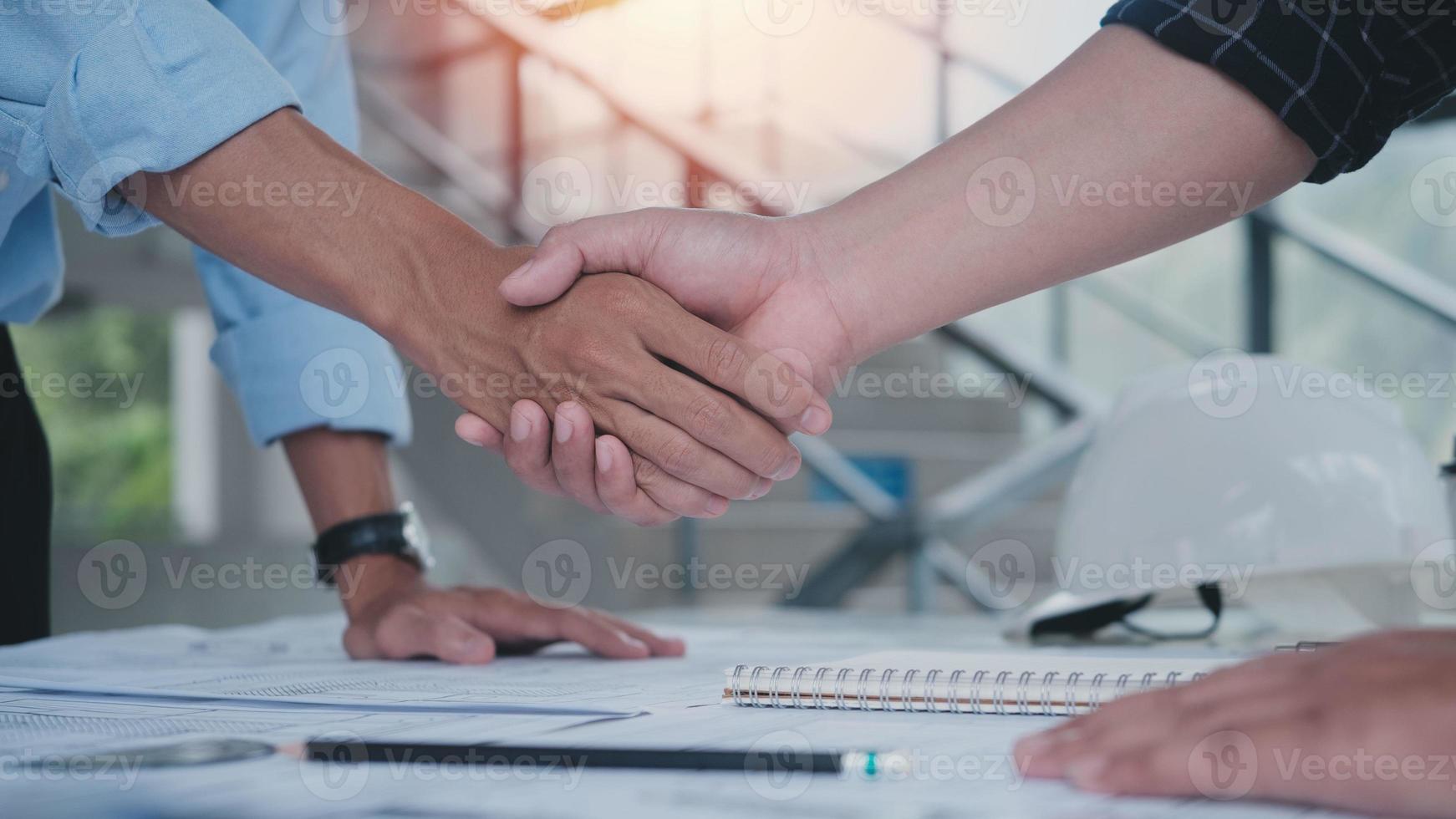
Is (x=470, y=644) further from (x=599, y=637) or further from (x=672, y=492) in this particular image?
(x=672, y=492)

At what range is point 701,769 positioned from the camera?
46 centimetres

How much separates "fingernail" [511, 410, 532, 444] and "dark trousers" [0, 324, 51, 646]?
0.55 m

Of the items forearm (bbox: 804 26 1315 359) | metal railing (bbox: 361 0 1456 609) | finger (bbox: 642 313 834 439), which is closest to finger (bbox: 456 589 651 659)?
finger (bbox: 642 313 834 439)

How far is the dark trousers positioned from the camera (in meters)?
1.24

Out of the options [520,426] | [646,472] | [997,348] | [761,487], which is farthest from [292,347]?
[997,348]

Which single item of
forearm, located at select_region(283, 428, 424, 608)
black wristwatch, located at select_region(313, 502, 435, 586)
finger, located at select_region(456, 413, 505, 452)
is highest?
finger, located at select_region(456, 413, 505, 452)

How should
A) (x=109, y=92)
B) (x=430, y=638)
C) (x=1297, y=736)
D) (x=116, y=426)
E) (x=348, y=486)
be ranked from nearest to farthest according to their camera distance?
(x=1297, y=736) → (x=109, y=92) → (x=430, y=638) → (x=348, y=486) → (x=116, y=426)

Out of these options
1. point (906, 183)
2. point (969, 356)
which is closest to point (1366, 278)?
point (969, 356)

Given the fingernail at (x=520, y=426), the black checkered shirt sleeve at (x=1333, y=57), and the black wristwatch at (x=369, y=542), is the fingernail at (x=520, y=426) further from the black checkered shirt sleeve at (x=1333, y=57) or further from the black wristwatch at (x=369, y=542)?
the black checkered shirt sleeve at (x=1333, y=57)

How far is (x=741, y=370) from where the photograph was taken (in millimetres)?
1082

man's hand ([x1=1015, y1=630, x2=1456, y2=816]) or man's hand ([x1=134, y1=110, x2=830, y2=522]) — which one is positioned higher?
man's hand ([x1=134, y1=110, x2=830, y2=522])

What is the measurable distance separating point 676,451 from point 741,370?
101mm

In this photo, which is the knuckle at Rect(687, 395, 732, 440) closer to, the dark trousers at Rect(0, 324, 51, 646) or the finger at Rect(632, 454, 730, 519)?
the finger at Rect(632, 454, 730, 519)

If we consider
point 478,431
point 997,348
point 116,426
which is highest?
point 116,426
